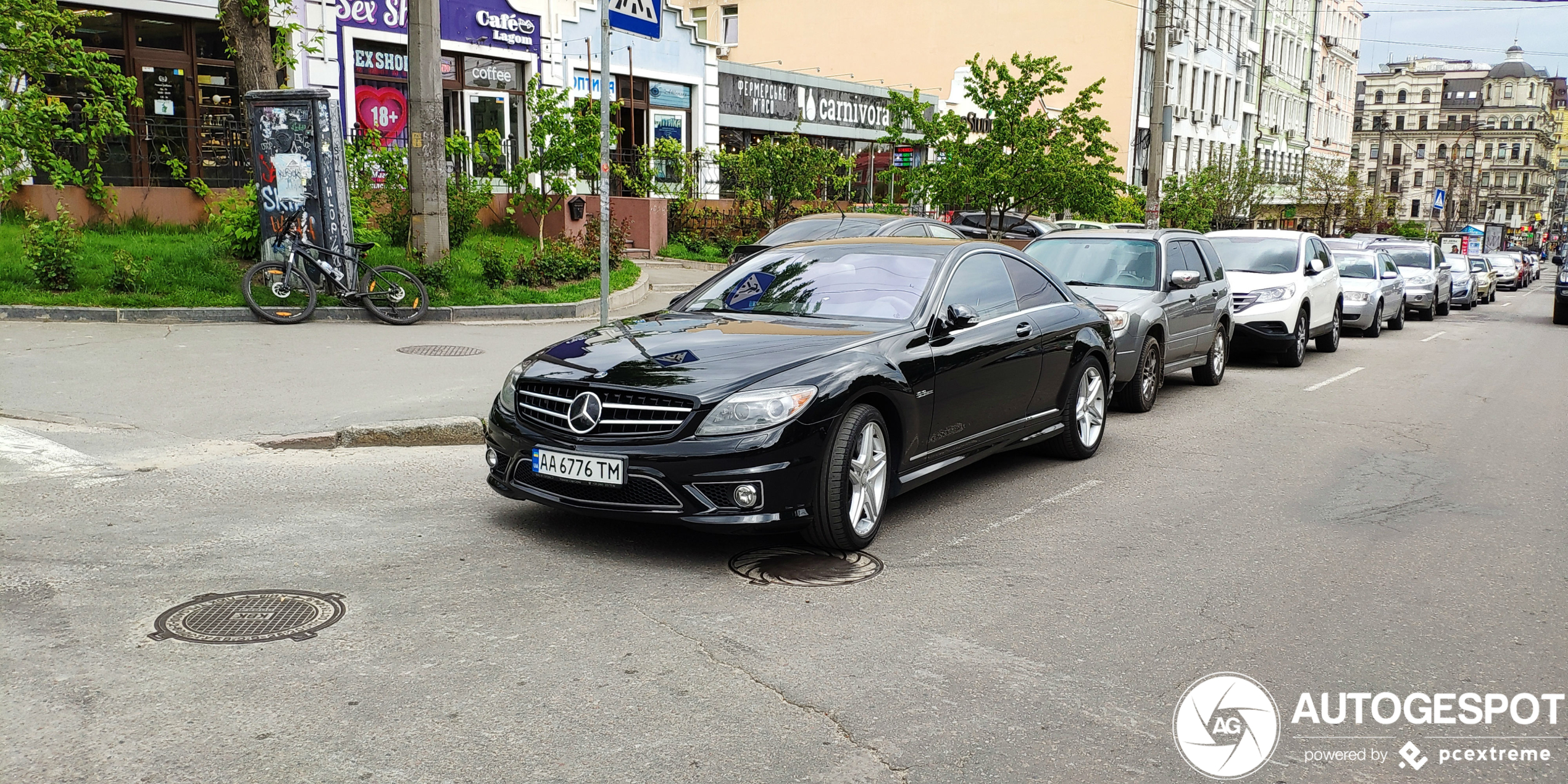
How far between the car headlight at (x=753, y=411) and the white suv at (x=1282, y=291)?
35.6 feet

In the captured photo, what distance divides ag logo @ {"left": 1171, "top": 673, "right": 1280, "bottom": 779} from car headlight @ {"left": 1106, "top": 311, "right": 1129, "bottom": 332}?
6.36 metres

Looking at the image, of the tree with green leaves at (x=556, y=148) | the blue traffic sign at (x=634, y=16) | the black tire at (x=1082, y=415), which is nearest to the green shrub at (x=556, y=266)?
the tree with green leaves at (x=556, y=148)

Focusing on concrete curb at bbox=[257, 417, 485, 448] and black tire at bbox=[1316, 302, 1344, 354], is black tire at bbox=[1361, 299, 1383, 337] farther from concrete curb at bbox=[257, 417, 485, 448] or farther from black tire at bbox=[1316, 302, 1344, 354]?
concrete curb at bbox=[257, 417, 485, 448]

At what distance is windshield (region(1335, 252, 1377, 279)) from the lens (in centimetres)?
2123

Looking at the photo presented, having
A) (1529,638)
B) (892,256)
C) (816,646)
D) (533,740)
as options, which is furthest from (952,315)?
(533,740)

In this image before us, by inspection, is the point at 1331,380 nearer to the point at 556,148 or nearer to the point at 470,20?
the point at 556,148

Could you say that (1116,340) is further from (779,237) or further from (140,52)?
(140,52)

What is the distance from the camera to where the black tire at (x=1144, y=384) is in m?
10.8

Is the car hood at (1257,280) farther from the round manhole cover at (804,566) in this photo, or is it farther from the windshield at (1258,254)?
the round manhole cover at (804,566)

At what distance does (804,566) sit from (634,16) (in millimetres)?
5189

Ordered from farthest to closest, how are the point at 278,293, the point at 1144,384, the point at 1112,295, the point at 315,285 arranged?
the point at 315,285, the point at 278,293, the point at 1112,295, the point at 1144,384

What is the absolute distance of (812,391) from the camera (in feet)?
18.6

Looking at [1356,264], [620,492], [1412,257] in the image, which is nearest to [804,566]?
[620,492]

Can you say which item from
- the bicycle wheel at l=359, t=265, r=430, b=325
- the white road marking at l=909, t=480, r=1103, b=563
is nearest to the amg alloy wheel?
the white road marking at l=909, t=480, r=1103, b=563
